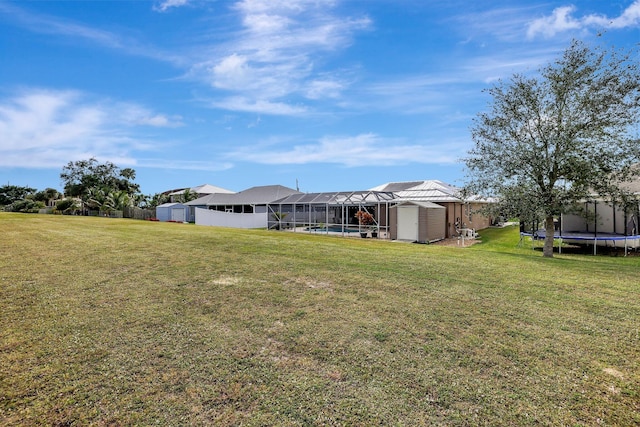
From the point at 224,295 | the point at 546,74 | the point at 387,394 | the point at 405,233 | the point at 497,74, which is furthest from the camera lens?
the point at 405,233

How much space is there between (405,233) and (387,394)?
17245 millimetres

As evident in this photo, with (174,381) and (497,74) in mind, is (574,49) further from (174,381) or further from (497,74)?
(174,381)

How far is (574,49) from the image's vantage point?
11.0 m

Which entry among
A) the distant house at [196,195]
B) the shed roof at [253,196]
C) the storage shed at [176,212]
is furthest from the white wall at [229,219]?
the storage shed at [176,212]

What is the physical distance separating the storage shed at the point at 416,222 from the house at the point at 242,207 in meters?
12.8

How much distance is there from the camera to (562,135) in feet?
36.0

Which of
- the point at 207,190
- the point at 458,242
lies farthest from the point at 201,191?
the point at 458,242

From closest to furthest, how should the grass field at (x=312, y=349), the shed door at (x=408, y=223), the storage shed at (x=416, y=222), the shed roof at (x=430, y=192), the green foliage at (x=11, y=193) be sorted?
1. the grass field at (x=312, y=349)
2. the storage shed at (x=416, y=222)
3. the shed door at (x=408, y=223)
4. the shed roof at (x=430, y=192)
5. the green foliage at (x=11, y=193)

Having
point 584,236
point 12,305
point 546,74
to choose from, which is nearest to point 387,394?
point 12,305

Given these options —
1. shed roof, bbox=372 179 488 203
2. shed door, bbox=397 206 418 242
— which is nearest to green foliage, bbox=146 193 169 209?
shed roof, bbox=372 179 488 203

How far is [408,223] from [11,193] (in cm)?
7027

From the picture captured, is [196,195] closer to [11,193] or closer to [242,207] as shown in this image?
[242,207]

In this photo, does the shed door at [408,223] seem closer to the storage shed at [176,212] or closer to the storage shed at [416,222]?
the storage shed at [416,222]

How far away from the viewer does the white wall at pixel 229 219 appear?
2973 centimetres
